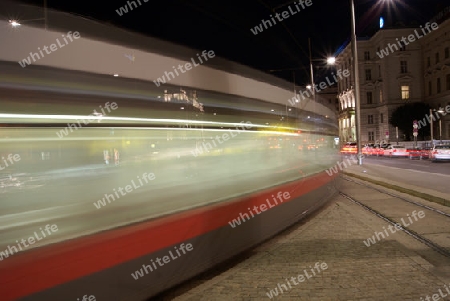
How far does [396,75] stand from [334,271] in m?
62.1

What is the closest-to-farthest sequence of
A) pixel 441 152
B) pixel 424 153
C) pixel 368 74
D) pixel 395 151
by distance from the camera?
pixel 441 152
pixel 424 153
pixel 395 151
pixel 368 74

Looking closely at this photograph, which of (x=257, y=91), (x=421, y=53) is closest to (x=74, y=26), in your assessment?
(x=257, y=91)

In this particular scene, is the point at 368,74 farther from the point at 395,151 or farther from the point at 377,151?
the point at 395,151

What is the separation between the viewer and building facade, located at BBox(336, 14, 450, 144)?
54.2 metres

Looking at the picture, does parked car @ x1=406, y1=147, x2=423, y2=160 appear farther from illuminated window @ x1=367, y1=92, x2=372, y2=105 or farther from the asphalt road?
illuminated window @ x1=367, y1=92, x2=372, y2=105

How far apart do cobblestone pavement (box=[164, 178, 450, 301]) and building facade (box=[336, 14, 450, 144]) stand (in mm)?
47204

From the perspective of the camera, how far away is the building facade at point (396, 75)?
178ft

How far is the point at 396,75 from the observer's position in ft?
201

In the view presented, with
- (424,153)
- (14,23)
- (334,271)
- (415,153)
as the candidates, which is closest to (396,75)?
(415,153)

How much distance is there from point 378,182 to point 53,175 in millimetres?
14430

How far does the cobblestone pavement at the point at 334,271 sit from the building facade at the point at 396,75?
47.2m

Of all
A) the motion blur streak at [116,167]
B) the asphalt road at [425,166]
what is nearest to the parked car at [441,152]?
the asphalt road at [425,166]

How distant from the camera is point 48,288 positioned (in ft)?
9.83

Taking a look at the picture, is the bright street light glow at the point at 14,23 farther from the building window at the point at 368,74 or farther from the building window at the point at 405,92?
the building window at the point at 368,74
